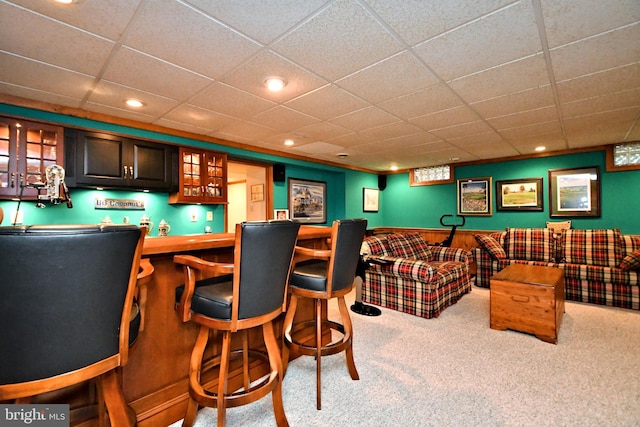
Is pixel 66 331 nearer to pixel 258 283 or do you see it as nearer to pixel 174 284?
pixel 258 283

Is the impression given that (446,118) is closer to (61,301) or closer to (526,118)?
(526,118)

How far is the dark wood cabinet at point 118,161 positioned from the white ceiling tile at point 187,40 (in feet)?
5.91

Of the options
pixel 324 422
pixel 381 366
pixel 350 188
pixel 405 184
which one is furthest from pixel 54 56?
pixel 405 184

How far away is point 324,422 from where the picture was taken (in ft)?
5.38

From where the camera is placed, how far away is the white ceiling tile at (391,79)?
84.0 inches

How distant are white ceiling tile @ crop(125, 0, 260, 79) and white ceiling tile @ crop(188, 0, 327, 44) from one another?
9 centimetres

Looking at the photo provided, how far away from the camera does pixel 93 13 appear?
1558 mm

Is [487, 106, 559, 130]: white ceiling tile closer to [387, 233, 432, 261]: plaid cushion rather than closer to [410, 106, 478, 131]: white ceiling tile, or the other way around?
[410, 106, 478, 131]: white ceiling tile

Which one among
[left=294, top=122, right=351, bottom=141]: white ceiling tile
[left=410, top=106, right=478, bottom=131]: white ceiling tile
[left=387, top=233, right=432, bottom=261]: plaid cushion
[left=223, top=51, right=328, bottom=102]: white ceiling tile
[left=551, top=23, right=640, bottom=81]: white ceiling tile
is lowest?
[left=387, top=233, right=432, bottom=261]: plaid cushion

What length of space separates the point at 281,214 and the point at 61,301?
4.70m

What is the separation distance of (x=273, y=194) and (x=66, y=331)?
466 cm

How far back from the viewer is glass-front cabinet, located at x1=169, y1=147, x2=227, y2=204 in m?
3.88

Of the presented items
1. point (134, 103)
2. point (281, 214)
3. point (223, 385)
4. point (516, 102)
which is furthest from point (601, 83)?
point (281, 214)

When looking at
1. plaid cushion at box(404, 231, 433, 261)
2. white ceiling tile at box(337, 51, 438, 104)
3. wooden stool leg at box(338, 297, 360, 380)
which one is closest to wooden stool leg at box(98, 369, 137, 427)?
wooden stool leg at box(338, 297, 360, 380)
